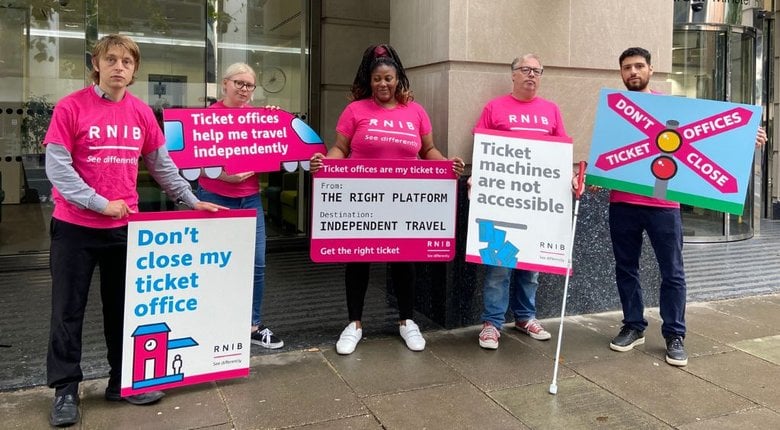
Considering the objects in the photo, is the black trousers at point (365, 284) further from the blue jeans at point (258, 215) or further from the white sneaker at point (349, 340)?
the blue jeans at point (258, 215)

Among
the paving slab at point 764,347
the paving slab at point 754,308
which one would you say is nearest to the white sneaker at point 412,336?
the paving slab at point 764,347

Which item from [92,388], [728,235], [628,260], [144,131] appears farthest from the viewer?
[728,235]

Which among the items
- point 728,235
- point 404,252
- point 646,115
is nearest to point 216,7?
point 404,252

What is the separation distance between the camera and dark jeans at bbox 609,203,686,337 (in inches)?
169

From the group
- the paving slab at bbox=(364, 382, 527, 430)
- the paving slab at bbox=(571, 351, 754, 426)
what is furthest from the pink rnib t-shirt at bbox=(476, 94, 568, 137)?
the paving slab at bbox=(364, 382, 527, 430)

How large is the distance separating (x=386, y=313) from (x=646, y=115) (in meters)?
2.53

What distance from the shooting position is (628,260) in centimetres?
453

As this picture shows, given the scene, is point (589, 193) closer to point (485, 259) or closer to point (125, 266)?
point (485, 259)

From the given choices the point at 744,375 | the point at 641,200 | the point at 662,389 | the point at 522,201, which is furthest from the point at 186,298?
the point at 744,375

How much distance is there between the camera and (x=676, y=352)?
14.2ft

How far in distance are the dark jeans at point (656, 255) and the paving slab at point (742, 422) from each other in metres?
0.87

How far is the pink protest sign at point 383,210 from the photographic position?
4254mm

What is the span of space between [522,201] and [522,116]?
644mm

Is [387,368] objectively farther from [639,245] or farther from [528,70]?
[528,70]
